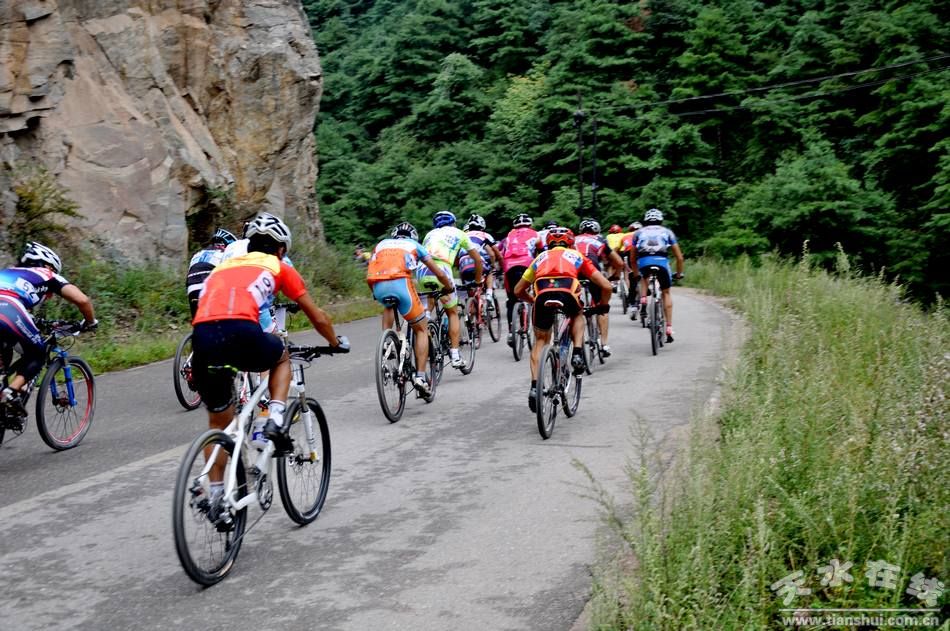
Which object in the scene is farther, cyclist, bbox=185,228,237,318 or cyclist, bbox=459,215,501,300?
cyclist, bbox=459,215,501,300

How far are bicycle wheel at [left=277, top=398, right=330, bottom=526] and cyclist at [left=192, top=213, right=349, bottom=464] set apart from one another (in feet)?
0.88

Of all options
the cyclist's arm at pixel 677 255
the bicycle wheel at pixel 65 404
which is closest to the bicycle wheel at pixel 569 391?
the bicycle wheel at pixel 65 404

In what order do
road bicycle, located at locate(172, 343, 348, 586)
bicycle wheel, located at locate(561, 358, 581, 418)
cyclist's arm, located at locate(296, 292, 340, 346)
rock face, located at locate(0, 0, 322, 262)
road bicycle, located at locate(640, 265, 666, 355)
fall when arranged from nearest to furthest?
road bicycle, located at locate(172, 343, 348, 586) < cyclist's arm, located at locate(296, 292, 340, 346) < bicycle wheel, located at locate(561, 358, 581, 418) < road bicycle, located at locate(640, 265, 666, 355) < rock face, located at locate(0, 0, 322, 262)

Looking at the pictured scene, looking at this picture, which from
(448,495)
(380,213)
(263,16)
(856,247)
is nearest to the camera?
(448,495)

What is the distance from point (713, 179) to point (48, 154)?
3281 centimetres

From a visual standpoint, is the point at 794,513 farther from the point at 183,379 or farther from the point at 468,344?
the point at 468,344

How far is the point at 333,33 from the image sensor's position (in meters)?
72.9

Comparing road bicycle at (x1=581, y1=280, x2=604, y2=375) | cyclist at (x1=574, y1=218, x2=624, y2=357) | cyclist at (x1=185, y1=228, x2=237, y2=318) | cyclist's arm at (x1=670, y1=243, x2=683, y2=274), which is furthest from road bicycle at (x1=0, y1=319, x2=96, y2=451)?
cyclist's arm at (x1=670, y1=243, x2=683, y2=274)

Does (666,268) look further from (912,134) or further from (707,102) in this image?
(707,102)

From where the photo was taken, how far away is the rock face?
62.5ft

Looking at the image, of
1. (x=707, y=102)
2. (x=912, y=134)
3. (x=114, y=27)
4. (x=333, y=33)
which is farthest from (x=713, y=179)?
(x=333, y=33)

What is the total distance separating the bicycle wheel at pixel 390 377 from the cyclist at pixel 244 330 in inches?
143

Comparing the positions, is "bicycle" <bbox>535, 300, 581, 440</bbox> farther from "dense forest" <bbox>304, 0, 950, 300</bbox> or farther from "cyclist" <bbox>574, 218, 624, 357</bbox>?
"dense forest" <bbox>304, 0, 950, 300</bbox>

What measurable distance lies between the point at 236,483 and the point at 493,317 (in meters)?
12.6
